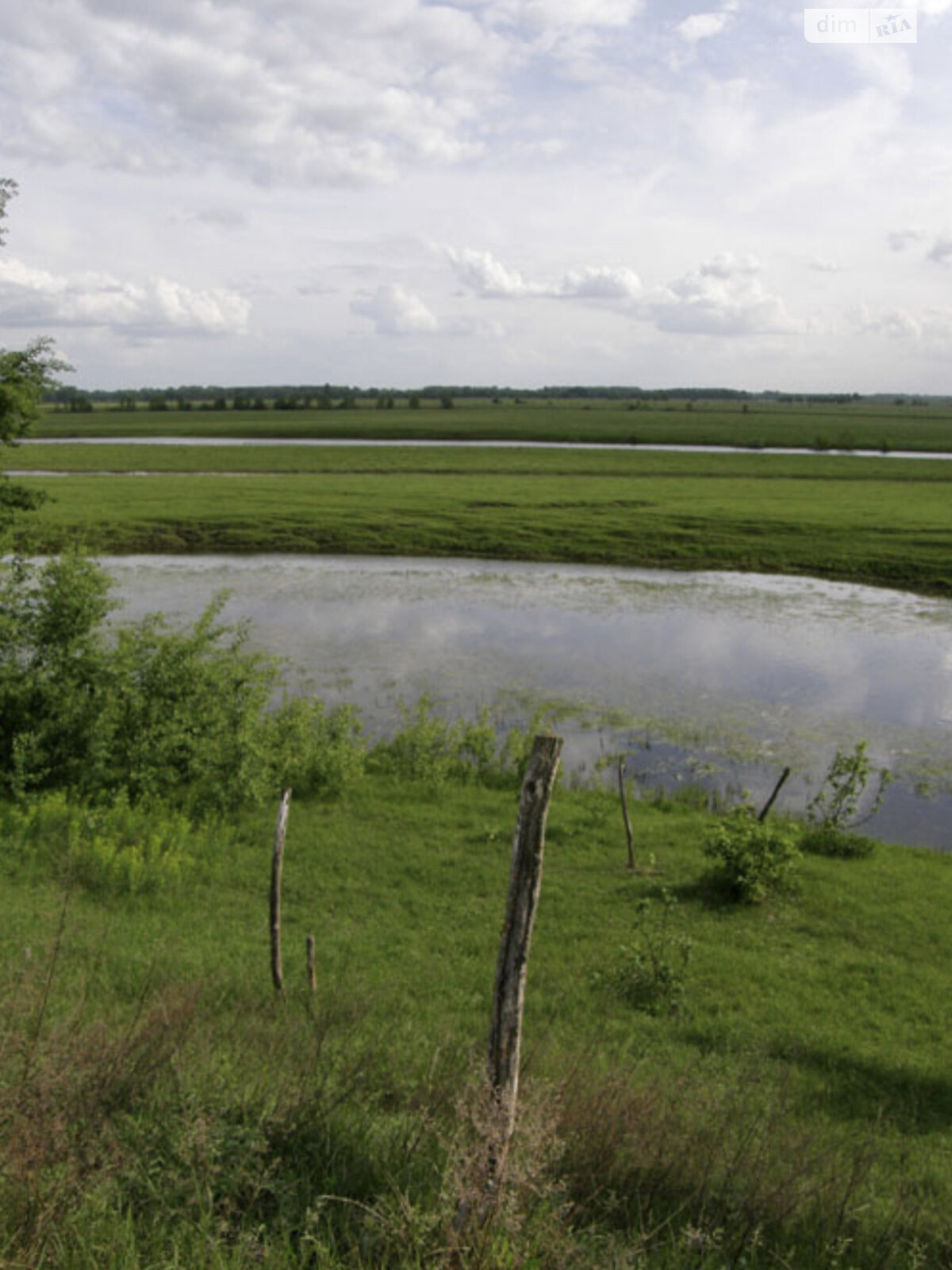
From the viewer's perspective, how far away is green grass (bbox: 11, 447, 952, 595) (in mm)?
45938

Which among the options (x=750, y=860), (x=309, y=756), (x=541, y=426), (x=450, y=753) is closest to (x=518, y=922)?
(x=750, y=860)

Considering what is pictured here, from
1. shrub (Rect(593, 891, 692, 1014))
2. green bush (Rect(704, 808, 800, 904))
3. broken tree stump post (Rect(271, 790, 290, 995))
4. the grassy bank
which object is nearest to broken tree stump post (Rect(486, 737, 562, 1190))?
the grassy bank

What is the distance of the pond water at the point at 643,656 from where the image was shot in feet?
68.9

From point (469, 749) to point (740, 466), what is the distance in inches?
2711

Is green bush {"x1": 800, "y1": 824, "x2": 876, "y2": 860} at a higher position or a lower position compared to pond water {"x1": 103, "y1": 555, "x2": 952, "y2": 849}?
lower

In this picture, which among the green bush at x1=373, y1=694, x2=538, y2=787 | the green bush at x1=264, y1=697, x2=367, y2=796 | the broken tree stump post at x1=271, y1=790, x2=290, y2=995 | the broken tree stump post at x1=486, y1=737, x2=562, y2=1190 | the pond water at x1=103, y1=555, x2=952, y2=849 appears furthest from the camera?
the pond water at x1=103, y1=555, x2=952, y2=849

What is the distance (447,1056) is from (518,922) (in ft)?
10.5

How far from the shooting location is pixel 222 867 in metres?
14.9

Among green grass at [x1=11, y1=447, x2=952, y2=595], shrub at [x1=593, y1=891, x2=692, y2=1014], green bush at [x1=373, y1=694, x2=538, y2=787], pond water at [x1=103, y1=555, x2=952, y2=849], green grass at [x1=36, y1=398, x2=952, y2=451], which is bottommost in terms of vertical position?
shrub at [x1=593, y1=891, x2=692, y2=1014]

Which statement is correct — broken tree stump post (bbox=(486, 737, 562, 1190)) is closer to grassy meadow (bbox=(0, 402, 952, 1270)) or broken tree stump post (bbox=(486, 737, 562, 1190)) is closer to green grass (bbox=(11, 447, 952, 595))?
grassy meadow (bbox=(0, 402, 952, 1270))

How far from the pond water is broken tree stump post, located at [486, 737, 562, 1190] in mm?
13658

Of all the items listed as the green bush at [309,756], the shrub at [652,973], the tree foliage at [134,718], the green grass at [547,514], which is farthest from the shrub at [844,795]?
the green grass at [547,514]

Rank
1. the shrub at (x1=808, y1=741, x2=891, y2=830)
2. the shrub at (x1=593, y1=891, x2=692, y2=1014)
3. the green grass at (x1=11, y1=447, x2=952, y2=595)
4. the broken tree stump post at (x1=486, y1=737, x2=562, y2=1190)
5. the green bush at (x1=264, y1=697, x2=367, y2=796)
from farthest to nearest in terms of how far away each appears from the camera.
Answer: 1. the green grass at (x1=11, y1=447, x2=952, y2=595)
2. the green bush at (x1=264, y1=697, x2=367, y2=796)
3. the shrub at (x1=808, y1=741, x2=891, y2=830)
4. the shrub at (x1=593, y1=891, x2=692, y2=1014)
5. the broken tree stump post at (x1=486, y1=737, x2=562, y2=1190)

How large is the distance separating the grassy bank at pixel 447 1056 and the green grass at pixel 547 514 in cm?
1560
